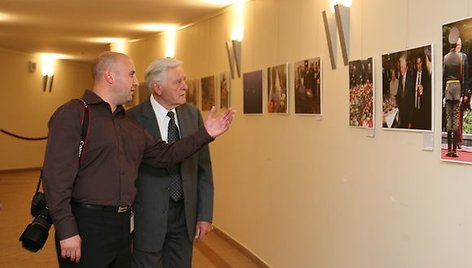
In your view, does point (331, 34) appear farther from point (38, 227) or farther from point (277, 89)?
point (38, 227)

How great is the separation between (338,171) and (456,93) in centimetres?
126

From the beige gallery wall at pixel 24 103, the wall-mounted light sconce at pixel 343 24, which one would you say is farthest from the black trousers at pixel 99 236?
the beige gallery wall at pixel 24 103

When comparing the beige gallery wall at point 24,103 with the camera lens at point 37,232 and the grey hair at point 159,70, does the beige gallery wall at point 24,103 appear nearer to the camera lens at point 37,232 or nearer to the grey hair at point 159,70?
the grey hair at point 159,70

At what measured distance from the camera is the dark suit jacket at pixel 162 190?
2.74 m

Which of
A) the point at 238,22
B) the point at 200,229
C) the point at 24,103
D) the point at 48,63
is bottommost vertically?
the point at 200,229

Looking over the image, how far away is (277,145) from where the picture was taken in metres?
4.57

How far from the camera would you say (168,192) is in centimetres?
278

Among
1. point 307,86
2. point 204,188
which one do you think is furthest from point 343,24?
point 204,188

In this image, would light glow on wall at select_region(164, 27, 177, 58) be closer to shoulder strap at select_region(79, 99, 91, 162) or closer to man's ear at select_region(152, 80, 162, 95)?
man's ear at select_region(152, 80, 162, 95)

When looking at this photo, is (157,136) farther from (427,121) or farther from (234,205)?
(234,205)

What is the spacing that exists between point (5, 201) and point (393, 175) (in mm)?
7263

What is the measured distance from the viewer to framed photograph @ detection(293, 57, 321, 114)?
3785 millimetres

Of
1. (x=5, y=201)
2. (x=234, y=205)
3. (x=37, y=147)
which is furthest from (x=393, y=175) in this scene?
(x=37, y=147)

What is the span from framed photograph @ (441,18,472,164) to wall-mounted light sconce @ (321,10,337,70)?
1.13 metres
